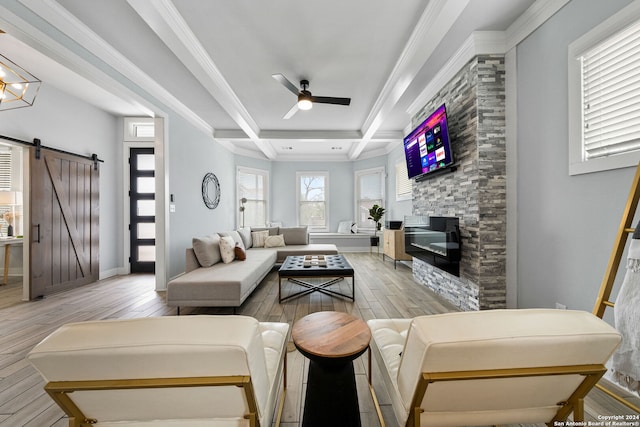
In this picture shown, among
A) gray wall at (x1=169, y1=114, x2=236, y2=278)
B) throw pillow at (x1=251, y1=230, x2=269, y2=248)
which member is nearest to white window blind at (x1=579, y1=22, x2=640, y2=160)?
gray wall at (x1=169, y1=114, x2=236, y2=278)

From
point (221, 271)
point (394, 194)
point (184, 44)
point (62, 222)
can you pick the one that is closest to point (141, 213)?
point (62, 222)

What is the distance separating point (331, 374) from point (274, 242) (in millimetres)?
4273

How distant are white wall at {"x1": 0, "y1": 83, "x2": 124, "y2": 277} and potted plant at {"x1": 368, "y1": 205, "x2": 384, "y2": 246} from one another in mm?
5337

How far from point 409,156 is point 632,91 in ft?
8.02

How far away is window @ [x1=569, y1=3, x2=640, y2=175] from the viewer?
1565 mm

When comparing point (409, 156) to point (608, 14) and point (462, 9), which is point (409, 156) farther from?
point (608, 14)

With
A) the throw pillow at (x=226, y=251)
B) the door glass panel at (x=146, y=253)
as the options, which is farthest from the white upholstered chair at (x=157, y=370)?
the door glass panel at (x=146, y=253)

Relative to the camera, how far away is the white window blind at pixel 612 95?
157cm

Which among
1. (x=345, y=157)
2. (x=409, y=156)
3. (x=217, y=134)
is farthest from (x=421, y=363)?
(x=345, y=157)

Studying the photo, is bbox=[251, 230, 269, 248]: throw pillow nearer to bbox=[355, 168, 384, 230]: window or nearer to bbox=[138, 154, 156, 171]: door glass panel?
bbox=[138, 154, 156, 171]: door glass panel

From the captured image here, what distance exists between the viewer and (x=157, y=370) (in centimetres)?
78

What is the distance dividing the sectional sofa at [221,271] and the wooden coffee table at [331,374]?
1721 millimetres

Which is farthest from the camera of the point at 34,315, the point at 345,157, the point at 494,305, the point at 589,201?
the point at 345,157

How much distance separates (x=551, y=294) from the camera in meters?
2.12
